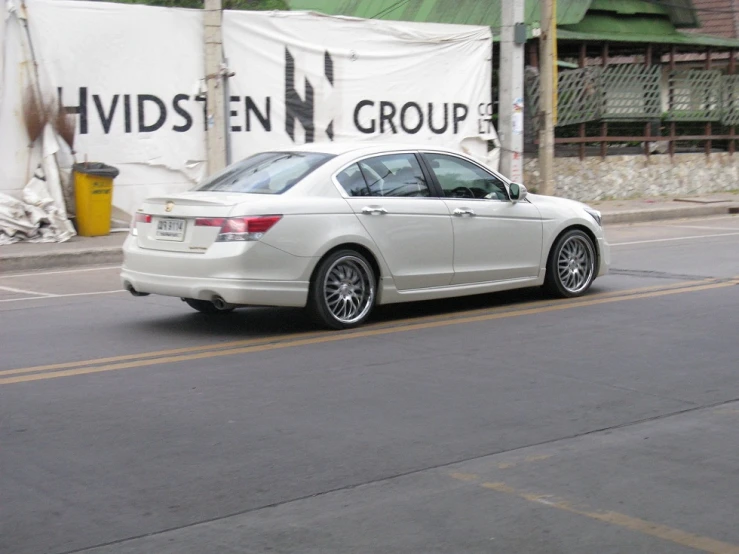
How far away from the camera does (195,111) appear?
17.6 metres

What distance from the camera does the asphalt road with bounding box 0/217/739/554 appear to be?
4.54 meters

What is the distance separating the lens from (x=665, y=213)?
2125cm

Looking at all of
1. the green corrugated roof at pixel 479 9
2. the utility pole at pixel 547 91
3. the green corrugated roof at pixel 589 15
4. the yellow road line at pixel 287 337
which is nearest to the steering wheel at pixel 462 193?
the yellow road line at pixel 287 337

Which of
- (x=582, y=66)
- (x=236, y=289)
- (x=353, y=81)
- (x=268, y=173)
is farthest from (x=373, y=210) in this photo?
(x=582, y=66)

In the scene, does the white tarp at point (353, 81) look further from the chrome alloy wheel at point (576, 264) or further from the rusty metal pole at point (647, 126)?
the chrome alloy wheel at point (576, 264)

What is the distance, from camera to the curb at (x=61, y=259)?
13.9m

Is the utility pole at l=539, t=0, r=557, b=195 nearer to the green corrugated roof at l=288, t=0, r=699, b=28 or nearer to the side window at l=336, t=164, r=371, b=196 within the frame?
the green corrugated roof at l=288, t=0, r=699, b=28

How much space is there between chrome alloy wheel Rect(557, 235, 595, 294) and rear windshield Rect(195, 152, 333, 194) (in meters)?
2.71

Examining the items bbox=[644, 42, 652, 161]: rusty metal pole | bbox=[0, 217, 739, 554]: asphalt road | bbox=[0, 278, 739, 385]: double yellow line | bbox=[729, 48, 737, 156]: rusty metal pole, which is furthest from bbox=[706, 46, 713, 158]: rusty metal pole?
bbox=[0, 217, 739, 554]: asphalt road

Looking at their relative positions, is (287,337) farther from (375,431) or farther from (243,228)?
(375,431)

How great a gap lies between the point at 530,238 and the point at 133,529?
6.38 m

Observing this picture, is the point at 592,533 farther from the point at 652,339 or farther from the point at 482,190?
the point at 482,190

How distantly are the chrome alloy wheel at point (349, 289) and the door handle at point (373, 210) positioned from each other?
1.29 feet

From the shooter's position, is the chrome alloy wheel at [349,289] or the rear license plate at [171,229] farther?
the chrome alloy wheel at [349,289]
